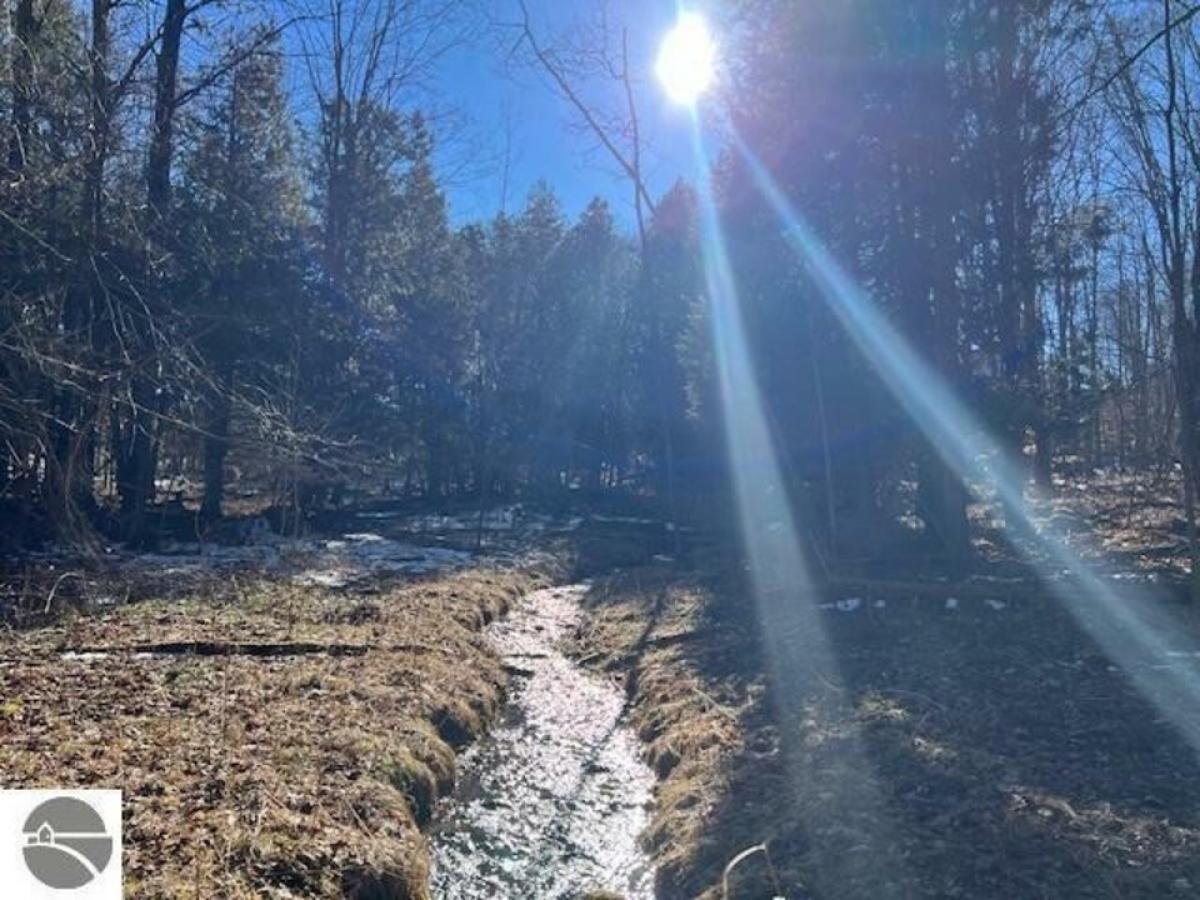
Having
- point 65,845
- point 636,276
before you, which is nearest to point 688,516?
point 636,276

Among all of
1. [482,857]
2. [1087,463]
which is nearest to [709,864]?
[482,857]

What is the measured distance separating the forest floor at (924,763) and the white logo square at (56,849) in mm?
3087

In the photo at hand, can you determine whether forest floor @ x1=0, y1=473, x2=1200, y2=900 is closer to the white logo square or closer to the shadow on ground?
the shadow on ground

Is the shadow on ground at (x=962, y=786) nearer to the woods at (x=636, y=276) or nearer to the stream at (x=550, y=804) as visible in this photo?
the stream at (x=550, y=804)

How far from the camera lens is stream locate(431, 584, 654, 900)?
5.20 metres

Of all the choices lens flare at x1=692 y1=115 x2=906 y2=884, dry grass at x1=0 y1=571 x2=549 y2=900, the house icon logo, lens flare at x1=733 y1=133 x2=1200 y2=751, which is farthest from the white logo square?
lens flare at x1=733 y1=133 x2=1200 y2=751

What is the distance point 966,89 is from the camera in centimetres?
1292

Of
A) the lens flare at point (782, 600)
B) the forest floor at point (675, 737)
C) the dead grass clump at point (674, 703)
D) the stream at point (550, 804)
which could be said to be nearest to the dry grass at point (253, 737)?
the forest floor at point (675, 737)

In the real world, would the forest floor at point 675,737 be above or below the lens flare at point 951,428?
below

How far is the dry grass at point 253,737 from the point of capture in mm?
4238

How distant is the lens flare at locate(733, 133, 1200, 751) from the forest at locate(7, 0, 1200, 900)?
0.07 m

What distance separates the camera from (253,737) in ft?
19.3

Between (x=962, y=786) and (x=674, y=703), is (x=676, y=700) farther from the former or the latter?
(x=962, y=786)

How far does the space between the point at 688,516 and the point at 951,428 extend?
44.2 feet
